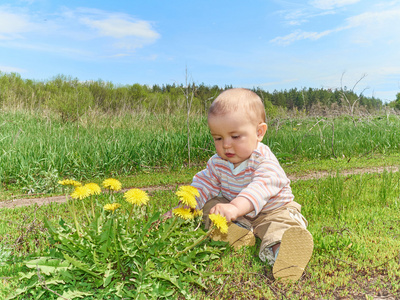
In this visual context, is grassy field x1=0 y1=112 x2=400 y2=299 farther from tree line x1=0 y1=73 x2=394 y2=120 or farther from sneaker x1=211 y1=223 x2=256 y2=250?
tree line x1=0 y1=73 x2=394 y2=120

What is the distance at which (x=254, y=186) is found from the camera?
258 cm

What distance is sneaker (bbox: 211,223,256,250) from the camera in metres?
2.69

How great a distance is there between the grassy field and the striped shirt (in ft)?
1.53

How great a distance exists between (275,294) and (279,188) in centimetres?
86

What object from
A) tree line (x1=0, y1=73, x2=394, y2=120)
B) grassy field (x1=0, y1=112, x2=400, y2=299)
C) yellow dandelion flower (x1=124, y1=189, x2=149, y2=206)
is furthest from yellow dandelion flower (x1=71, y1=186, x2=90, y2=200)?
tree line (x1=0, y1=73, x2=394, y2=120)

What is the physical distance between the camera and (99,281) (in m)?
2.10

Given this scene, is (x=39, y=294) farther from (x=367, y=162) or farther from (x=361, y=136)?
(x=361, y=136)

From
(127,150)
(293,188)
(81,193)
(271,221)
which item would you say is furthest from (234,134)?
(127,150)

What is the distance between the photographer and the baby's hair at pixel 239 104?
2545mm

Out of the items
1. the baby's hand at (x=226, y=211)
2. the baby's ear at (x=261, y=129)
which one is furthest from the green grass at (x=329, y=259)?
the baby's ear at (x=261, y=129)

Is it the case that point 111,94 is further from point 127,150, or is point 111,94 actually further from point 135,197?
point 135,197

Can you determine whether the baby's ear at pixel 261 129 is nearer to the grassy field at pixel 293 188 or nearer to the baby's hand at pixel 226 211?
the baby's hand at pixel 226 211

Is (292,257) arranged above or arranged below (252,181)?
below

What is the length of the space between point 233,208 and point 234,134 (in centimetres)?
61
